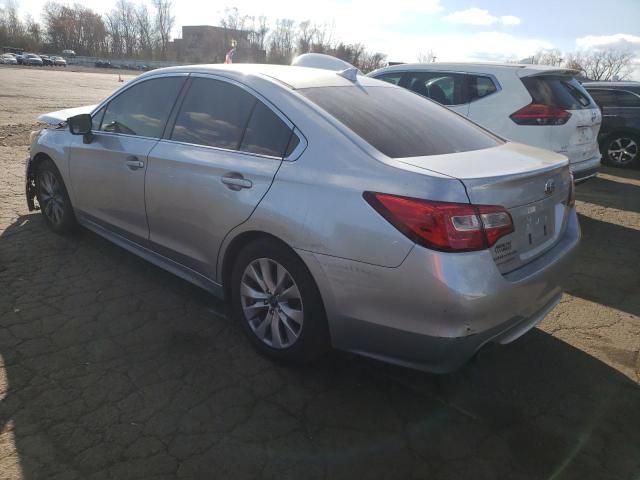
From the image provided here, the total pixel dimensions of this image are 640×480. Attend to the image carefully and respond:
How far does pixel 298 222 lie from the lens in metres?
2.45

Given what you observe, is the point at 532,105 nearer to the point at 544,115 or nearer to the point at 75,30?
the point at 544,115

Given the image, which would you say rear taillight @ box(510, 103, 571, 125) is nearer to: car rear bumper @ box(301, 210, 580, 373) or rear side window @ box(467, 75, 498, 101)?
rear side window @ box(467, 75, 498, 101)

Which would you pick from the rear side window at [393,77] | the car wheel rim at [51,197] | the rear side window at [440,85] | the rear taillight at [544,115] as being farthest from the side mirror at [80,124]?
the rear taillight at [544,115]

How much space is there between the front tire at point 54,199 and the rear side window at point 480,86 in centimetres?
485

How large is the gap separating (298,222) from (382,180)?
0.48 meters

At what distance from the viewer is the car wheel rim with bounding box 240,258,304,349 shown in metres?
2.63

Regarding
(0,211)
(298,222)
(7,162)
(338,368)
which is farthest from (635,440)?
(7,162)

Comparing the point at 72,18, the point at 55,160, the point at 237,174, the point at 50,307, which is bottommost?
the point at 50,307

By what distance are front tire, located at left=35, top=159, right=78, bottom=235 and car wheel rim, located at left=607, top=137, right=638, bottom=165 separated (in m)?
9.92

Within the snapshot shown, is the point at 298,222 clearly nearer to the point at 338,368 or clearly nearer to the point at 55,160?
the point at 338,368

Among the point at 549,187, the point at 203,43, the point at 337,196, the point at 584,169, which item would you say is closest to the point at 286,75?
the point at 337,196

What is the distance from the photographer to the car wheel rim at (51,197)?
450 cm

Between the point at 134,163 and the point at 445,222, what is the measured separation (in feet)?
7.70

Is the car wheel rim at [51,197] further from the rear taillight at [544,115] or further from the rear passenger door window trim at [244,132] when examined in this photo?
the rear taillight at [544,115]
